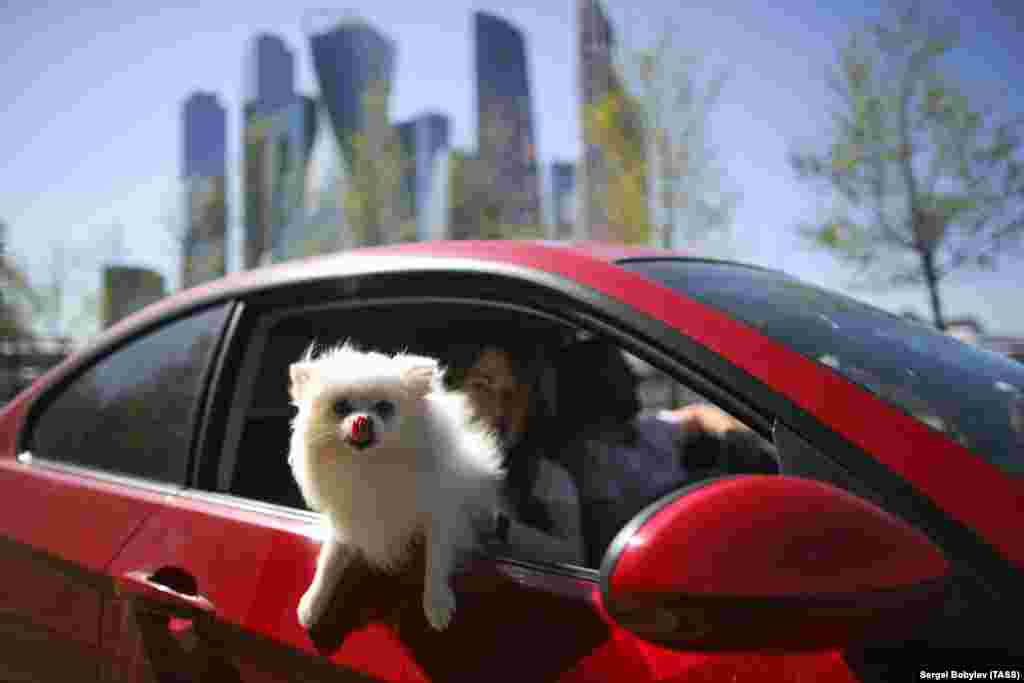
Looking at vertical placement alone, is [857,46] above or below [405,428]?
above

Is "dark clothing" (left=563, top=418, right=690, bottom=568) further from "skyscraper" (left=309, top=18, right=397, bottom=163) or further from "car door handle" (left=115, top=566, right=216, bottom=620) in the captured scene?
"skyscraper" (left=309, top=18, right=397, bottom=163)

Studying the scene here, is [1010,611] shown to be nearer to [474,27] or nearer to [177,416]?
[177,416]

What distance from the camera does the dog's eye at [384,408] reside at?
4.98 ft

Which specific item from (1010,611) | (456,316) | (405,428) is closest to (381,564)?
(405,428)

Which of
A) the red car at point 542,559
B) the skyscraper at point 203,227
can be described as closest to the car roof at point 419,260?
the red car at point 542,559

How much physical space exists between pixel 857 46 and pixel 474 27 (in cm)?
7096

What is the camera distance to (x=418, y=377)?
5.20ft

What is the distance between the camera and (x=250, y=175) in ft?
90.8

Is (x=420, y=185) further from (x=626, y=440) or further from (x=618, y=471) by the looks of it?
(x=618, y=471)

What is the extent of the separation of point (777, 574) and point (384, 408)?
2.76ft

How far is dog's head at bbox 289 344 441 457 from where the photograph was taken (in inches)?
58.6

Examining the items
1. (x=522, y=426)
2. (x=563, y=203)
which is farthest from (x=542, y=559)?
(x=563, y=203)

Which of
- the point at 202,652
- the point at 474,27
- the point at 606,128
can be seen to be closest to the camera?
the point at 202,652

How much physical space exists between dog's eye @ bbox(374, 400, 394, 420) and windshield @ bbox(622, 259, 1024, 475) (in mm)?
562
